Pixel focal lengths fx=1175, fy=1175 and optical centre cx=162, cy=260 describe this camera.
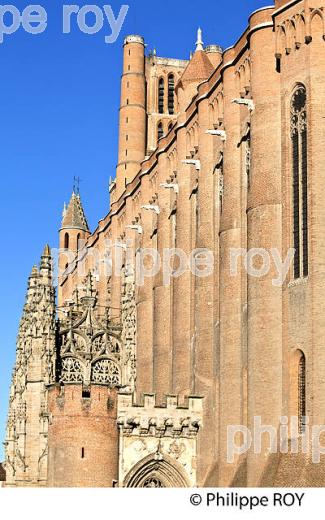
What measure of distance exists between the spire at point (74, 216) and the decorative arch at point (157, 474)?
166 feet

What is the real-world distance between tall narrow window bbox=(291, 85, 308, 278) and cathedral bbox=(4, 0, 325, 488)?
69mm

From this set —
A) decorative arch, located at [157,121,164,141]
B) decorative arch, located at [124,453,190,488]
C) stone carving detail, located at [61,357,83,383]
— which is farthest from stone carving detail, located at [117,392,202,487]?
decorative arch, located at [157,121,164,141]

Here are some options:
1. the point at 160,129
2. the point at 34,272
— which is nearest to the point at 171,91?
the point at 160,129

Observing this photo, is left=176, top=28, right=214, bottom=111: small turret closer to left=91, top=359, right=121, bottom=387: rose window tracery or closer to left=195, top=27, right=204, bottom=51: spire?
left=195, top=27, right=204, bottom=51: spire

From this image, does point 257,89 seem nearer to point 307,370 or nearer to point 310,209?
point 310,209

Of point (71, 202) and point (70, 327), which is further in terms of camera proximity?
point (71, 202)

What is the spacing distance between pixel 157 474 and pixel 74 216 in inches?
2062

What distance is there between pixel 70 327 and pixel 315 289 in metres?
23.0

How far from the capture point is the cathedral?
132 ft

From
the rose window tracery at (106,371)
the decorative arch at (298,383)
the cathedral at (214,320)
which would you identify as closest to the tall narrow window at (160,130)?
the cathedral at (214,320)

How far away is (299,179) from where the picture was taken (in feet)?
136

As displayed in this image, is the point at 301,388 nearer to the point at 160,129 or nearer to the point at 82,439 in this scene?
the point at 82,439
